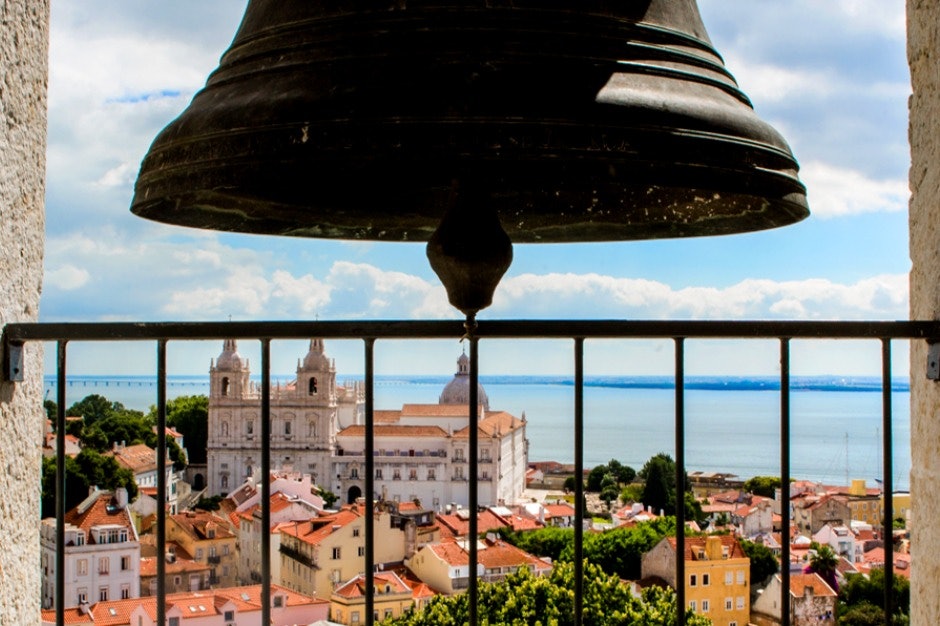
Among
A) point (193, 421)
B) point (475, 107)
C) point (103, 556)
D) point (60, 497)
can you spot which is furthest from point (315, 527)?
point (193, 421)

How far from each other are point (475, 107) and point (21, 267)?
0.66 m

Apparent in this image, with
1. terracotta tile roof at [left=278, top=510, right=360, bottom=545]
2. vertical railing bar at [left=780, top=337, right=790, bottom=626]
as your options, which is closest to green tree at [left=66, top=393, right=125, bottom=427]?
terracotta tile roof at [left=278, top=510, right=360, bottom=545]

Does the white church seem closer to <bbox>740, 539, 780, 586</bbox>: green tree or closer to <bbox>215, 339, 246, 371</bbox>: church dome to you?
<bbox>215, 339, 246, 371</bbox>: church dome

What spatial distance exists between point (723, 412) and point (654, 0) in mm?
72396

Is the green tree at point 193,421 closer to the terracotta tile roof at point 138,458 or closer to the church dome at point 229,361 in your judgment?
the church dome at point 229,361

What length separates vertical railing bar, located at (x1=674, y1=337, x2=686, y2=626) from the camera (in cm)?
126

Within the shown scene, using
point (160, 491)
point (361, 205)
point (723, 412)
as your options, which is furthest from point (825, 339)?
point (723, 412)

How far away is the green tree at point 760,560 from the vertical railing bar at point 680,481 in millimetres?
20090

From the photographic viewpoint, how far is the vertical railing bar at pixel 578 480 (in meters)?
1.26

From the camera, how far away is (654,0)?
1075 millimetres

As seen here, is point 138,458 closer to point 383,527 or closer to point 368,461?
point 383,527

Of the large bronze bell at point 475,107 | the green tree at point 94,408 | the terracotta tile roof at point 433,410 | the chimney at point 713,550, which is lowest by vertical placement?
the chimney at point 713,550

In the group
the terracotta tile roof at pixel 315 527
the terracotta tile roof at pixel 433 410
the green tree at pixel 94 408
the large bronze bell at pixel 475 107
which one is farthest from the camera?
the terracotta tile roof at pixel 433 410

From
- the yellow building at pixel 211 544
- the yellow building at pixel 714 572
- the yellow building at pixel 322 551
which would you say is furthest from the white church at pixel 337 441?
the yellow building at pixel 714 572
